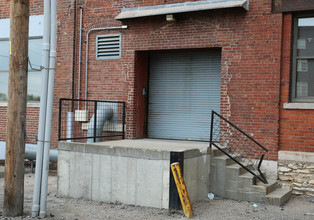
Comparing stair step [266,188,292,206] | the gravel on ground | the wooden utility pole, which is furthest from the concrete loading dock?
the wooden utility pole

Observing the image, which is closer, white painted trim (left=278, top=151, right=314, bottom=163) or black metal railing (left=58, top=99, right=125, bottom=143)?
white painted trim (left=278, top=151, right=314, bottom=163)

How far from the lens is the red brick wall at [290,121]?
838cm

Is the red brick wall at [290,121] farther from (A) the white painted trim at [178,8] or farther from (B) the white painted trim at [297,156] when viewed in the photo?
(A) the white painted trim at [178,8]

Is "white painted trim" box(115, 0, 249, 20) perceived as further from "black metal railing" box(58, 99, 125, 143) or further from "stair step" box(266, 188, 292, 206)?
"stair step" box(266, 188, 292, 206)

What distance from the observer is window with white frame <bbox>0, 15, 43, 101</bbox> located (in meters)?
11.8

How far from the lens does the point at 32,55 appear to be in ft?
39.6

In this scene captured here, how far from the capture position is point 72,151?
805cm

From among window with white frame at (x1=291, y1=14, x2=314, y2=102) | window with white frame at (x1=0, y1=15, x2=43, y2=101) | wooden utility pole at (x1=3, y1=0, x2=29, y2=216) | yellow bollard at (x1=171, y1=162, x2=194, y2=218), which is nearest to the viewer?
wooden utility pole at (x1=3, y1=0, x2=29, y2=216)

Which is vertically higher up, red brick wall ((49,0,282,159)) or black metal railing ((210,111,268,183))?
red brick wall ((49,0,282,159))

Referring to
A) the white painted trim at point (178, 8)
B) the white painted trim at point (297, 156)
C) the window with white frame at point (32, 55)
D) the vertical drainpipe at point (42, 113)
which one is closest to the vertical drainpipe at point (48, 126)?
the vertical drainpipe at point (42, 113)

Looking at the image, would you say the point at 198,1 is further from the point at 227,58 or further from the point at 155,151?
the point at 155,151

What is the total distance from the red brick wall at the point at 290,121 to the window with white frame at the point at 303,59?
0.17 metres

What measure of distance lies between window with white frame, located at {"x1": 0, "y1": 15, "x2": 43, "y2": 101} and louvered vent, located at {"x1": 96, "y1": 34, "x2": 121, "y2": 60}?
83.4 inches

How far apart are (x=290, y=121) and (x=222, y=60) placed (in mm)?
2085
